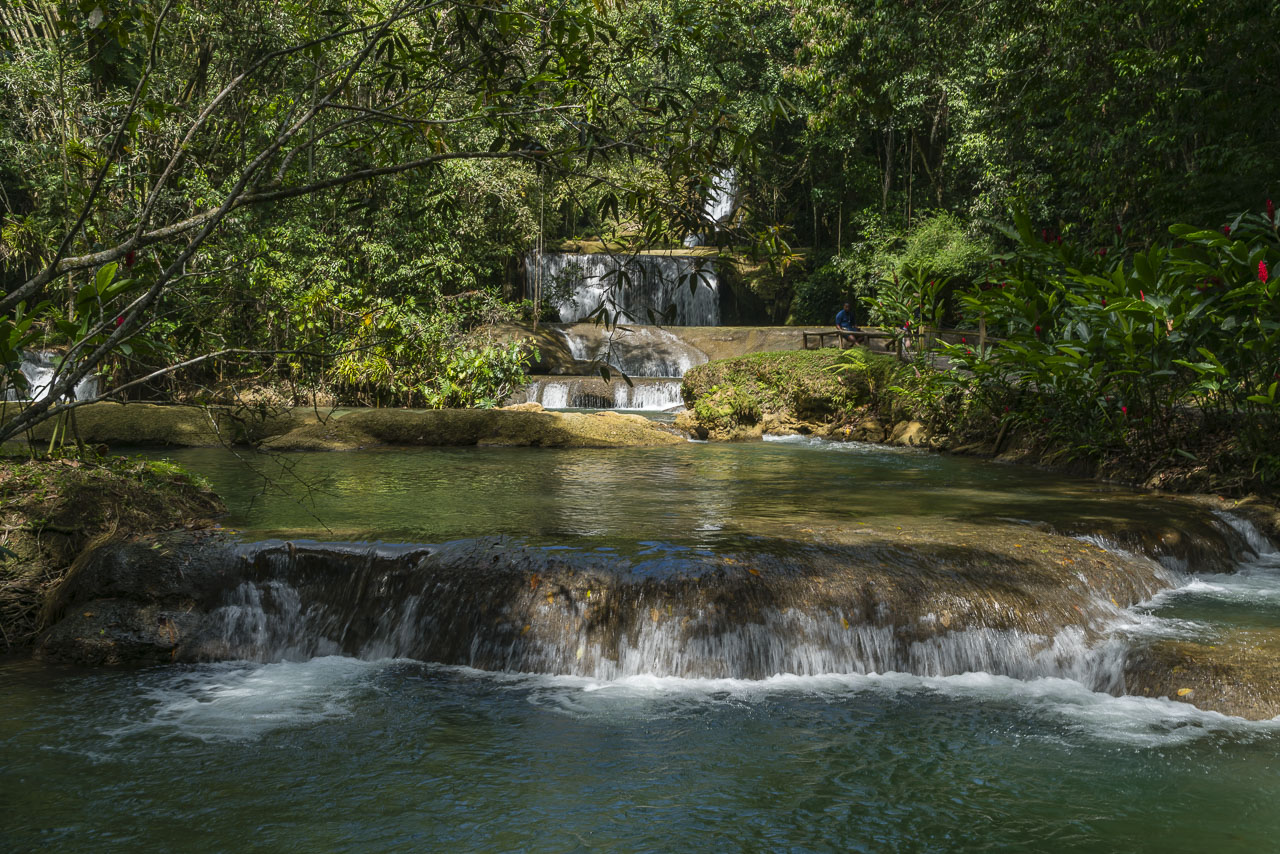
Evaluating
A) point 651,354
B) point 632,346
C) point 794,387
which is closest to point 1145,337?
point 794,387

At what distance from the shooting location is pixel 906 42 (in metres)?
14.1

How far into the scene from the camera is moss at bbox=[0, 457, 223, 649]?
6.38 meters

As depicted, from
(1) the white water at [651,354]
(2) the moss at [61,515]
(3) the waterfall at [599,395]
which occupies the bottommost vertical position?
(2) the moss at [61,515]

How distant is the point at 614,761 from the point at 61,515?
15.3 ft

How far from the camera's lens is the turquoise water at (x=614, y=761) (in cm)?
391

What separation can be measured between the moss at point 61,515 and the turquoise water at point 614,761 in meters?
0.72

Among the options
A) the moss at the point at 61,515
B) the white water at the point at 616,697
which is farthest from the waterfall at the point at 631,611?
the moss at the point at 61,515

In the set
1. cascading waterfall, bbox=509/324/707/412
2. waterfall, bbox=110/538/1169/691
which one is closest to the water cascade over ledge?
waterfall, bbox=110/538/1169/691

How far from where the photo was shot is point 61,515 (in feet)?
22.4

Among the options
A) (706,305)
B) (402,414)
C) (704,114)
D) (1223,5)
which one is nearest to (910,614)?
(704,114)

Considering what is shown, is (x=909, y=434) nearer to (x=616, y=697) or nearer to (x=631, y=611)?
(x=631, y=611)

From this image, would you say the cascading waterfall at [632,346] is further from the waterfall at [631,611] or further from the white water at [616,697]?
the white water at [616,697]

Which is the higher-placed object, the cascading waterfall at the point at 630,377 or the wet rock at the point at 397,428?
the cascading waterfall at the point at 630,377

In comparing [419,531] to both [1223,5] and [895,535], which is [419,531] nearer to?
[895,535]
